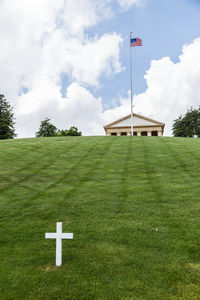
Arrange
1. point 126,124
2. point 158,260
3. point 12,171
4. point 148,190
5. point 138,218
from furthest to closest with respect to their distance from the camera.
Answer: point 126,124 < point 12,171 < point 148,190 < point 138,218 < point 158,260

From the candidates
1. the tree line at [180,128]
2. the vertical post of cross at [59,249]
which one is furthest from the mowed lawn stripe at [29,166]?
the tree line at [180,128]

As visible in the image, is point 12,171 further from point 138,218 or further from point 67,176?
point 138,218

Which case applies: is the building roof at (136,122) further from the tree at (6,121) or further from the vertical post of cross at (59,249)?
the vertical post of cross at (59,249)

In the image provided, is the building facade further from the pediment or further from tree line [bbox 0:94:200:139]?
tree line [bbox 0:94:200:139]

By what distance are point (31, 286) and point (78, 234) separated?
192 centimetres

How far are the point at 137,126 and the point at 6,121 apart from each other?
38.4 meters

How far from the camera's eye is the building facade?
70312 millimetres

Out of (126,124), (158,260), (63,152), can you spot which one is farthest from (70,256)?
(126,124)

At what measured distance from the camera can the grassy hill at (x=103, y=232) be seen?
13.1ft

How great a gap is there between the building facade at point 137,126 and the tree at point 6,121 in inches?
1105


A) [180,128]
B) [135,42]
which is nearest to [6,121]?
[135,42]

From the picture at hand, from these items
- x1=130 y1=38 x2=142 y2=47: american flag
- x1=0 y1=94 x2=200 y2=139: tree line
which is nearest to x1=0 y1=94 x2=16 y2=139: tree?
x1=0 y1=94 x2=200 y2=139: tree line

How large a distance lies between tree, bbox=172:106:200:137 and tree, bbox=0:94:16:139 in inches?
2242

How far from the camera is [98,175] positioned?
37.2 ft
